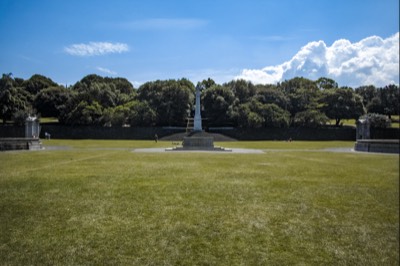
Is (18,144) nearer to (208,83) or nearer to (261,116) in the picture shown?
(261,116)

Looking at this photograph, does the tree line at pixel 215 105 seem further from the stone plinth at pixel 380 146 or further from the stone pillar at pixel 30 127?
the stone plinth at pixel 380 146

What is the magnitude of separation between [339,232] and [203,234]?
9.48 ft

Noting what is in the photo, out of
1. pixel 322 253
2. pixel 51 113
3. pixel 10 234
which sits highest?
pixel 51 113

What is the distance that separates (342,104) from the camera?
81000mm

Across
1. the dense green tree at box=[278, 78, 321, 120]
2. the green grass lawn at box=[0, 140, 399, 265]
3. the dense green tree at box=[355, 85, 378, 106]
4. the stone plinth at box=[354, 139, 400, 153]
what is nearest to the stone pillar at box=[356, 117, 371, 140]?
the stone plinth at box=[354, 139, 400, 153]

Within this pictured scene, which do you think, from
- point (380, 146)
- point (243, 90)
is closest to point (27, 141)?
point (380, 146)

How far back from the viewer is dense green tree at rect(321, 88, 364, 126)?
265 ft

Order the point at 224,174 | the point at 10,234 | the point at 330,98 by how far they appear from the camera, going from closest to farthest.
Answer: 1. the point at 10,234
2. the point at 224,174
3. the point at 330,98

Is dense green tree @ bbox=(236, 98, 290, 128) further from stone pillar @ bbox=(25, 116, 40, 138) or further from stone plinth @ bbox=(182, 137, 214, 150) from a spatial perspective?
stone pillar @ bbox=(25, 116, 40, 138)

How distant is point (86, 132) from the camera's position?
70750mm

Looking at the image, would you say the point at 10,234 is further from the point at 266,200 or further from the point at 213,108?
the point at 213,108

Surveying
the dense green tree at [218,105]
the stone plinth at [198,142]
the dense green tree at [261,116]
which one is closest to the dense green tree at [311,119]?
the dense green tree at [261,116]

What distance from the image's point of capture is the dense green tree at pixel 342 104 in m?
80.6

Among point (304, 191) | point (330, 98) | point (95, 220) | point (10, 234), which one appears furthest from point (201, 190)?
point (330, 98)
